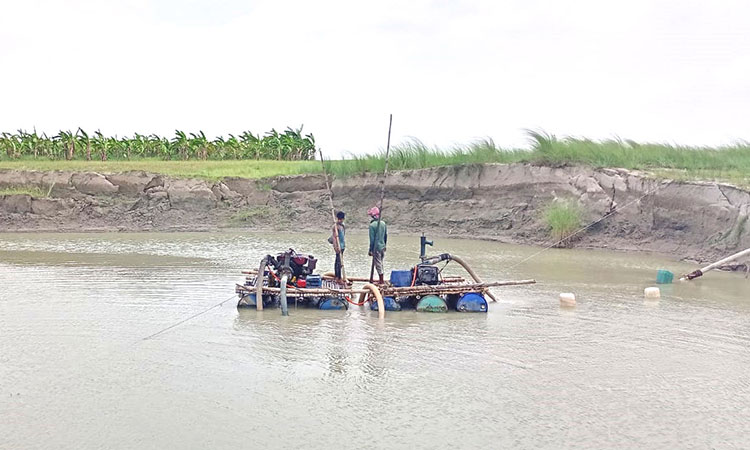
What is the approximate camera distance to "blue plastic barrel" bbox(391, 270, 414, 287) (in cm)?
1170

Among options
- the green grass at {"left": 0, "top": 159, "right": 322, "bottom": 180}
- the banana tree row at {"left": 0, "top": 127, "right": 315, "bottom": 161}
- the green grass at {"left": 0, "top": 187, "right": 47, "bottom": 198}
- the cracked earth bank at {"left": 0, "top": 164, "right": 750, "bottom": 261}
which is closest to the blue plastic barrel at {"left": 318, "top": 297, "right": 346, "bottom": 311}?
the cracked earth bank at {"left": 0, "top": 164, "right": 750, "bottom": 261}

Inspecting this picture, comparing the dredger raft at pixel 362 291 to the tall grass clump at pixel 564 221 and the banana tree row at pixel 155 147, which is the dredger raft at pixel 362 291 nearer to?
the tall grass clump at pixel 564 221

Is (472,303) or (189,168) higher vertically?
(189,168)

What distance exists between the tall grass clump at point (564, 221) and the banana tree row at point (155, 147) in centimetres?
1982

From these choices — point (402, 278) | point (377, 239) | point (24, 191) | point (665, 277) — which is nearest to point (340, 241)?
point (377, 239)

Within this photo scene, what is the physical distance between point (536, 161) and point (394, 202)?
16.5 ft

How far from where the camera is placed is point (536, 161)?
77.6 ft

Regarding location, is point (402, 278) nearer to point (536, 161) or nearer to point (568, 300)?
point (568, 300)

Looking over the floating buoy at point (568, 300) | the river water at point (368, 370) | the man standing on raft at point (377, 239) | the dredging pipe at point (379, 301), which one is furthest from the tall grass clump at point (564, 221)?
the dredging pipe at point (379, 301)

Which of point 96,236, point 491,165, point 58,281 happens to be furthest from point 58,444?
point 491,165

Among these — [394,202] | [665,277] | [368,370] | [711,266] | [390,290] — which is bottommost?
[368,370]

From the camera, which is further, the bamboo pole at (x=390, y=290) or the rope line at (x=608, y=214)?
the rope line at (x=608, y=214)

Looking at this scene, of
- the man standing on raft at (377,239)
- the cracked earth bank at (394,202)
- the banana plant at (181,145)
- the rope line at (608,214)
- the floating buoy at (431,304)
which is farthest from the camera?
the banana plant at (181,145)

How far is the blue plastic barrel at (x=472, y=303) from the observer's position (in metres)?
11.6
